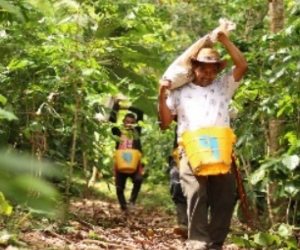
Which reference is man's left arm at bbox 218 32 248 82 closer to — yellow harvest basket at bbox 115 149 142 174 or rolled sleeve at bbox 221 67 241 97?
rolled sleeve at bbox 221 67 241 97

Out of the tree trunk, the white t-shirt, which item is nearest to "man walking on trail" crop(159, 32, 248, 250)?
the white t-shirt

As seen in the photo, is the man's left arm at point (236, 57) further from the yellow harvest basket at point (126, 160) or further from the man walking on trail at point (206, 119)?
the yellow harvest basket at point (126, 160)

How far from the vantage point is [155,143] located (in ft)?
46.4

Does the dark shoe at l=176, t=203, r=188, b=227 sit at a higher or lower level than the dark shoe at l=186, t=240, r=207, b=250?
higher

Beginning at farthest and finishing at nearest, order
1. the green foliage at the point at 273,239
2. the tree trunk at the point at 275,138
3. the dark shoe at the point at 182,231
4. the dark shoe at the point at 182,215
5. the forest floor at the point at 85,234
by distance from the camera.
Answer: the dark shoe at the point at 182,215 → the dark shoe at the point at 182,231 → the tree trunk at the point at 275,138 → the forest floor at the point at 85,234 → the green foliage at the point at 273,239

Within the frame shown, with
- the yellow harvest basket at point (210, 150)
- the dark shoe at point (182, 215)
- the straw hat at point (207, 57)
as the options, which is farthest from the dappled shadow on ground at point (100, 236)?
the straw hat at point (207, 57)

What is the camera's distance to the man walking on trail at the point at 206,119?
4137mm

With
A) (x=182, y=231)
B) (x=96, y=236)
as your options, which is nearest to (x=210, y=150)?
(x=96, y=236)

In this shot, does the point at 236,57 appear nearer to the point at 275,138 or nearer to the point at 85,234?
the point at 275,138

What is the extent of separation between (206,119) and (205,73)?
355 millimetres

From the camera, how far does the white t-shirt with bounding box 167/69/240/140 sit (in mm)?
4133

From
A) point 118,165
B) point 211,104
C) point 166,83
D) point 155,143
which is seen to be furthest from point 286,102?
point 155,143

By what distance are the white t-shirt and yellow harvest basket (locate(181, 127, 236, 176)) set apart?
0.09m

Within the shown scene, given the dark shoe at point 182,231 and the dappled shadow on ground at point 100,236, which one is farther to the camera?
the dark shoe at point 182,231
